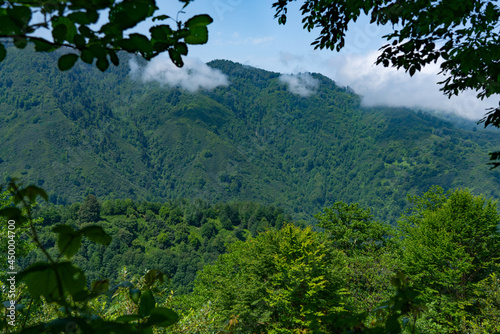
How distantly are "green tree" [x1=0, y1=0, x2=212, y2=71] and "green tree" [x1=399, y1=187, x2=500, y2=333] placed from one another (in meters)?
20.0

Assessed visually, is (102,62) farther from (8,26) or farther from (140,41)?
(8,26)

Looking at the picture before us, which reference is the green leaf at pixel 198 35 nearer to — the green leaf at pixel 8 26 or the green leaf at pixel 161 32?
the green leaf at pixel 161 32

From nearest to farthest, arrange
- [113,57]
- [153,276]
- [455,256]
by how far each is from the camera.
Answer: [113,57] < [153,276] < [455,256]

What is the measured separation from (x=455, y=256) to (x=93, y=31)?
870 inches

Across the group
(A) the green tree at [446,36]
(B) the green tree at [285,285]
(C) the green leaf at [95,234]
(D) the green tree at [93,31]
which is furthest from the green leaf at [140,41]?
(B) the green tree at [285,285]

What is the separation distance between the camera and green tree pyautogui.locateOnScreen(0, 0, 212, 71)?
84 cm

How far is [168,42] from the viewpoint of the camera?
113cm

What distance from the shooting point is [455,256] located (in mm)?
18562

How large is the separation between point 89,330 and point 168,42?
0.91 meters

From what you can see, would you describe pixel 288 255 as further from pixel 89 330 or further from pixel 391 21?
pixel 89 330

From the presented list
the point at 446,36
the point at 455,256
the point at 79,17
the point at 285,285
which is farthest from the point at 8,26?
the point at 455,256

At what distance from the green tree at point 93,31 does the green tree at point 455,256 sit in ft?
65.6

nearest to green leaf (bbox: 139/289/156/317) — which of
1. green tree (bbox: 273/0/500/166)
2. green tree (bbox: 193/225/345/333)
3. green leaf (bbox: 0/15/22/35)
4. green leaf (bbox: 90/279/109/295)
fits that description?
green leaf (bbox: 90/279/109/295)

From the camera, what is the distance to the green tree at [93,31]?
84 centimetres
